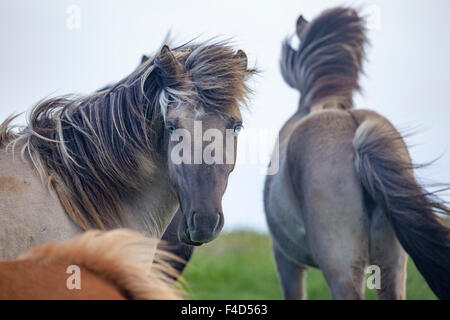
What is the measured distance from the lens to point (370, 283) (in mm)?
4090

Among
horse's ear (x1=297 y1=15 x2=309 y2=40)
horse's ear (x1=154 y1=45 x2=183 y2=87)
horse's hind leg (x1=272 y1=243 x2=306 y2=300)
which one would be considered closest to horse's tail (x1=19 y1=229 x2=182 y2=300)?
horse's ear (x1=154 y1=45 x2=183 y2=87)

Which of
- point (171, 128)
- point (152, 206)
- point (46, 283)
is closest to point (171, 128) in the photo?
point (171, 128)

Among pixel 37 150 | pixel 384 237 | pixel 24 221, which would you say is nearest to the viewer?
pixel 24 221

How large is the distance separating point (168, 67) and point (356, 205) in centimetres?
181

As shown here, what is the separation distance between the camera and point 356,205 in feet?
13.8

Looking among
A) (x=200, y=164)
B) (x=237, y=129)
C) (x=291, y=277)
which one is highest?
(x=237, y=129)

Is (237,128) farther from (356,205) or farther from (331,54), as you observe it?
(331,54)

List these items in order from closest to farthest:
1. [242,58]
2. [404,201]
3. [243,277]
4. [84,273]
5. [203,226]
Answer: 1. [84,273]
2. [203,226]
3. [242,58]
4. [404,201]
5. [243,277]

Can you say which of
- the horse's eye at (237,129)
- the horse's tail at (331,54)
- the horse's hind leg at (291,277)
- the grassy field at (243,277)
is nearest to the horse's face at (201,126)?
the horse's eye at (237,129)

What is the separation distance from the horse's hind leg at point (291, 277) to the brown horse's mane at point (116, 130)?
2810 mm
